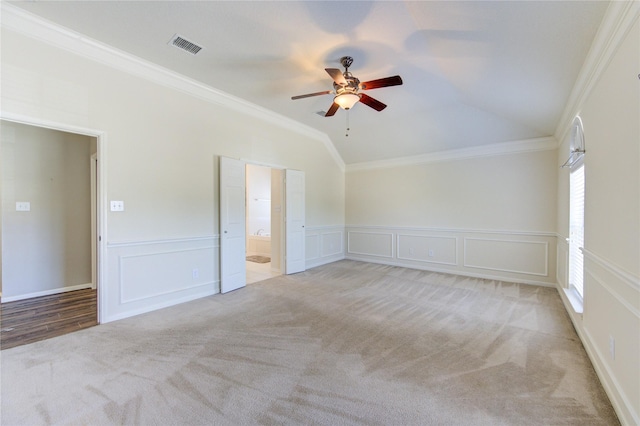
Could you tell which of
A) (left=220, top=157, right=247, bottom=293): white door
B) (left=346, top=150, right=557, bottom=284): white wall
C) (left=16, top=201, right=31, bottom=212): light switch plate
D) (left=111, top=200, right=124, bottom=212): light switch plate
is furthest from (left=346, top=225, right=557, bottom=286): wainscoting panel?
(left=16, top=201, right=31, bottom=212): light switch plate

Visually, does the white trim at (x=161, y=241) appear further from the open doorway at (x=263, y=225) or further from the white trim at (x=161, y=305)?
the open doorway at (x=263, y=225)

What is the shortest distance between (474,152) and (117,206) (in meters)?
5.74

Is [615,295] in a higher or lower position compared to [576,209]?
lower

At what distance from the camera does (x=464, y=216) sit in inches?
205

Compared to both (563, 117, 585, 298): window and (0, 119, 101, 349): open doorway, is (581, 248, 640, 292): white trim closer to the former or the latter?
(563, 117, 585, 298): window

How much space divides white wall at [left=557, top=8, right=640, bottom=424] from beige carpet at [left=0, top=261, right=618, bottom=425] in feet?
0.79

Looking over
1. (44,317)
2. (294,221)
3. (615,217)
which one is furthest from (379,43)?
(44,317)

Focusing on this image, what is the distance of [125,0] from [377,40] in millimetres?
2250

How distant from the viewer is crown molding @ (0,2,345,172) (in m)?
2.43

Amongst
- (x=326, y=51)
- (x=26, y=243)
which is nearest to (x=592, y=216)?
(x=326, y=51)

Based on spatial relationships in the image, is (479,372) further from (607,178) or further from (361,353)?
(607,178)

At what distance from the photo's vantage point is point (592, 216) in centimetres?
221

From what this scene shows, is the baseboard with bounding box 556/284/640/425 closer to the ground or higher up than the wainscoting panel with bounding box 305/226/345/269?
closer to the ground

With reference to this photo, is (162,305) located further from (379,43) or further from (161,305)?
(379,43)
